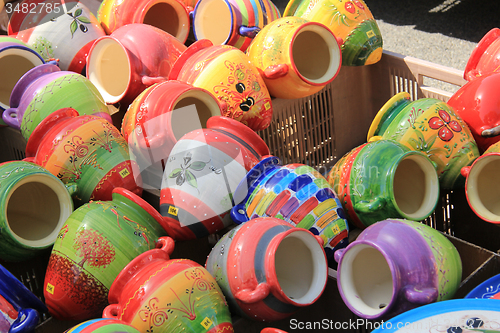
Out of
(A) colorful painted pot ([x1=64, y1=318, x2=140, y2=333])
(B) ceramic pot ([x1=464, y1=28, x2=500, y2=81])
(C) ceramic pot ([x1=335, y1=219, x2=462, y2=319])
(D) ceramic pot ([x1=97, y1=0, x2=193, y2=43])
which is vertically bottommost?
(C) ceramic pot ([x1=335, y1=219, x2=462, y2=319])

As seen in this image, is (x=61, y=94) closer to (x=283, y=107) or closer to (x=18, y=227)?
(x=18, y=227)

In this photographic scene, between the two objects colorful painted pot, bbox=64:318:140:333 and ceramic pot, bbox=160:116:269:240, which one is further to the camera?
ceramic pot, bbox=160:116:269:240

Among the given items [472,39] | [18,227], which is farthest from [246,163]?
[472,39]

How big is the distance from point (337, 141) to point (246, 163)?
2.37 feet

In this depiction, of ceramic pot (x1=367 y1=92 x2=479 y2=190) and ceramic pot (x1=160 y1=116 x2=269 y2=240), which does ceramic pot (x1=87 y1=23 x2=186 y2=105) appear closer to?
ceramic pot (x1=160 y1=116 x2=269 y2=240)

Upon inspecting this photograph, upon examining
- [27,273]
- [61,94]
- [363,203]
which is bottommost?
[27,273]

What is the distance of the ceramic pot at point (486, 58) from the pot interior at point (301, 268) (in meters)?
0.72

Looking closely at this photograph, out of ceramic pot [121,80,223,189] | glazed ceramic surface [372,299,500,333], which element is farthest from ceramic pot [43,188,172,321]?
glazed ceramic surface [372,299,500,333]

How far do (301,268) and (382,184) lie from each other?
251 mm

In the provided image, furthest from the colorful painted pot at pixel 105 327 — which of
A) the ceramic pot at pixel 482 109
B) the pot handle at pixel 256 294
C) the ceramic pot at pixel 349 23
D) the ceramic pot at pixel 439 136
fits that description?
the ceramic pot at pixel 349 23

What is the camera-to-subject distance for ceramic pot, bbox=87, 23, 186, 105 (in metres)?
1.45

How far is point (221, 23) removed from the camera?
1.77 meters

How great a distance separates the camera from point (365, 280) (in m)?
1.03

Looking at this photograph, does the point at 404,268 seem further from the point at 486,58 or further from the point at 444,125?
the point at 486,58
